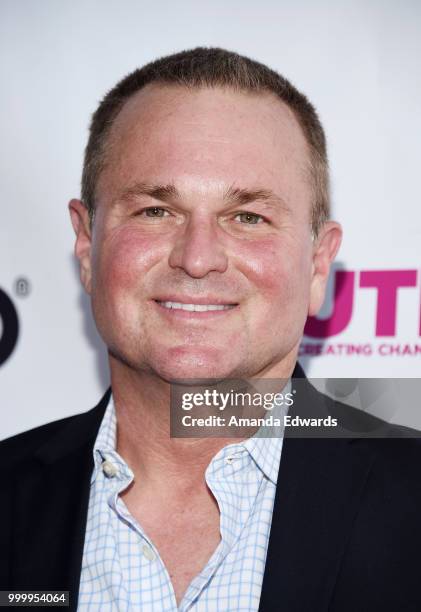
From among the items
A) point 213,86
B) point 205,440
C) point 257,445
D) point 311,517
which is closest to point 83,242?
point 213,86

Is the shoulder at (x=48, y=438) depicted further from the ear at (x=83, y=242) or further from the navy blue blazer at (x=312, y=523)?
the ear at (x=83, y=242)

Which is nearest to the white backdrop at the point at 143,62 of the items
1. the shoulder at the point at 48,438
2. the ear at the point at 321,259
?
the ear at the point at 321,259

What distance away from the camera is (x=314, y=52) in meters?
2.69

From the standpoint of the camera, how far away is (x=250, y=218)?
2002mm

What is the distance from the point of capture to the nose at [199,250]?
1838mm

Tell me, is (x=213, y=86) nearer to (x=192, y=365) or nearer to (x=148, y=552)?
(x=192, y=365)

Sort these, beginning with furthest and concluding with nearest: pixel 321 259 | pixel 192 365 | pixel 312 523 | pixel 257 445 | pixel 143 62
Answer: pixel 143 62 < pixel 321 259 < pixel 257 445 < pixel 192 365 < pixel 312 523

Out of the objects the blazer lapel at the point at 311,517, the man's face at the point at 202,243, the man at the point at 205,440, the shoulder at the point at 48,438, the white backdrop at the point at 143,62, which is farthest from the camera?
the white backdrop at the point at 143,62

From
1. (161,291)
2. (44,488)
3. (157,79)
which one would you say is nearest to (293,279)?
(161,291)

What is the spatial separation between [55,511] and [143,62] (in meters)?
1.84

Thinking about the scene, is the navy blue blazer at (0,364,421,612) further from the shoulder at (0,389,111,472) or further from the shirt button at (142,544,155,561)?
the shirt button at (142,544,155,561)

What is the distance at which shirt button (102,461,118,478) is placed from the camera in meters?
2.03

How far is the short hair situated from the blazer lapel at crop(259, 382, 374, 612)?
2.32 feet

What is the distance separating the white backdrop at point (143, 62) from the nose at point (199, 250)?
91 centimetres
